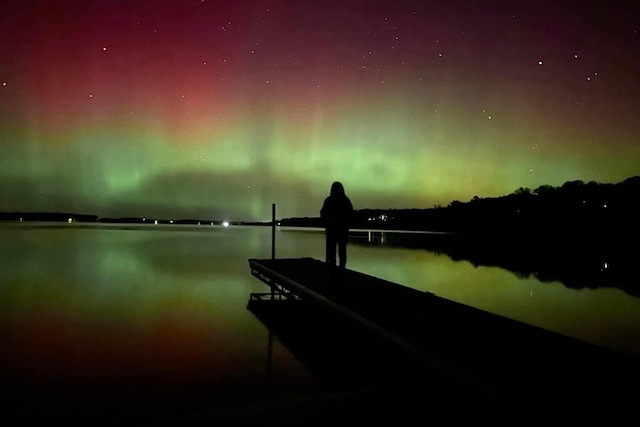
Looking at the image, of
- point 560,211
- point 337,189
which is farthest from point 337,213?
point 560,211

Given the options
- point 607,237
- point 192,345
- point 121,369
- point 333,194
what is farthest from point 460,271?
point 607,237

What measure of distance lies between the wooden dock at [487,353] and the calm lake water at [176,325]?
1.41m

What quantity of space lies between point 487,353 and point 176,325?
7644 mm

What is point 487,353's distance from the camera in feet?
13.9

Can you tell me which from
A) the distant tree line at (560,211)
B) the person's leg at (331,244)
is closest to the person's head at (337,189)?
the person's leg at (331,244)

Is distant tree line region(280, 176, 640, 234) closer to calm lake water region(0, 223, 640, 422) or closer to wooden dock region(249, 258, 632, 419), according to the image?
calm lake water region(0, 223, 640, 422)

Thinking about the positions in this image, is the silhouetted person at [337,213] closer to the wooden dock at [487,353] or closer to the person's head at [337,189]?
the person's head at [337,189]

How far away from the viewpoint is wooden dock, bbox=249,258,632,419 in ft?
10.6

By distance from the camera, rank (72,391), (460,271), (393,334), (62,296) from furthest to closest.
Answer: (460,271)
(62,296)
(72,391)
(393,334)

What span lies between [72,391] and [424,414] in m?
4.50

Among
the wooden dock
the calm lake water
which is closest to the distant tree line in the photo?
the calm lake water

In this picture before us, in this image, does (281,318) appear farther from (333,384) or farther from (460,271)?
(460,271)

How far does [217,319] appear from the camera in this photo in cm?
1077

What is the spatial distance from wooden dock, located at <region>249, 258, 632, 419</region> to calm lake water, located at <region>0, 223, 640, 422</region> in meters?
1.41
